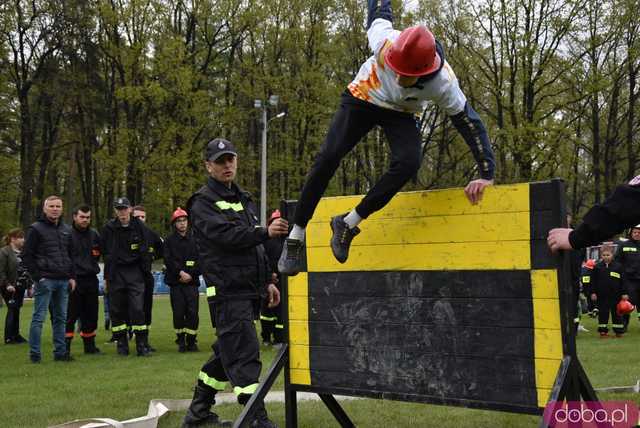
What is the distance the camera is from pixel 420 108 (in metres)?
4.10

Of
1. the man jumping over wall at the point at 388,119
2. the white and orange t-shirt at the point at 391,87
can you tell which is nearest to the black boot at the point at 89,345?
the man jumping over wall at the point at 388,119

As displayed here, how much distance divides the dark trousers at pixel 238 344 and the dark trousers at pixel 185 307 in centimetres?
549

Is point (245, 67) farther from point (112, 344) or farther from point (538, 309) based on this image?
point (538, 309)

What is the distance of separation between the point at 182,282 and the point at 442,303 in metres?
6.91

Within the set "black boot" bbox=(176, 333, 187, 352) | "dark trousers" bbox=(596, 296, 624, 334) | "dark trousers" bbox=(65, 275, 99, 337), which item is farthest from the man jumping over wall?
"dark trousers" bbox=(596, 296, 624, 334)

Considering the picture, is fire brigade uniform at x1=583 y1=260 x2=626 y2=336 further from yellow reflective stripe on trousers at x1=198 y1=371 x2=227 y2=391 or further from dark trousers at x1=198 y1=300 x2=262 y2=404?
dark trousers at x1=198 y1=300 x2=262 y2=404

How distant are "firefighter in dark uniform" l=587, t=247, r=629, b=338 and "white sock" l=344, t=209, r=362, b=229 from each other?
30.1 ft

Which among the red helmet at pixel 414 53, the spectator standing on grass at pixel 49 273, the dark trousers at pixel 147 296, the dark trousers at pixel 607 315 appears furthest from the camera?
the dark trousers at pixel 607 315

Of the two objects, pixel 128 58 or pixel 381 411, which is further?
pixel 128 58

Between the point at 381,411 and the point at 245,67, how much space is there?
84.3ft

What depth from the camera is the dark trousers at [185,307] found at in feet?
33.7

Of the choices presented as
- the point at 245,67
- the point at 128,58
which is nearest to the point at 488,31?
the point at 245,67

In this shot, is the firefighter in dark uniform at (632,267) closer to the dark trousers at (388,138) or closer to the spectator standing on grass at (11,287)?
the dark trousers at (388,138)

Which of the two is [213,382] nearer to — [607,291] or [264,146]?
[607,291]
